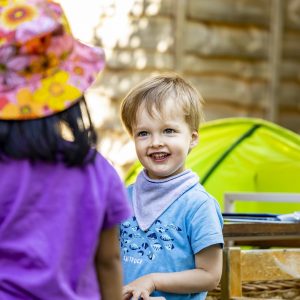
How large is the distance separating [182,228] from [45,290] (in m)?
0.75

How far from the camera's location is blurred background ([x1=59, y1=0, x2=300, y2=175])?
26.2 feet

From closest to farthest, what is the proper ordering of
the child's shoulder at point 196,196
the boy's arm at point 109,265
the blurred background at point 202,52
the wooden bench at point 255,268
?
1. the boy's arm at point 109,265
2. the child's shoulder at point 196,196
3. the wooden bench at point 255,268
4. the blurred background at point 202,52

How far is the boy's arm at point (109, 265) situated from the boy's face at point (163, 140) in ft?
2.15

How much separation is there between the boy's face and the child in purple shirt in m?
0.67

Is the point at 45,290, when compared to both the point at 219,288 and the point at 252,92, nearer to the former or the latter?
the point at 219,288

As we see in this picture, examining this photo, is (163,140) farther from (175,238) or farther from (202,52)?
(202,52)

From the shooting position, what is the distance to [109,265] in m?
1.90

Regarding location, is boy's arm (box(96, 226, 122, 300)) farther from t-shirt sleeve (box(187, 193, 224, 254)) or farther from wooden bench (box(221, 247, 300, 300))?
wooden bench (box(221, 247, 300, 300))

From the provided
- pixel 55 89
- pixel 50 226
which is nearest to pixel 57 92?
pixel 55 89

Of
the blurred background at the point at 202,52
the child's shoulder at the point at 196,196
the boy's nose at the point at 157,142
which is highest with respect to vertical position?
the boy's nose at the point at 157,142

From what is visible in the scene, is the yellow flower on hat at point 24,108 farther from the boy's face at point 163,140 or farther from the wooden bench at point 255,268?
the wooden bench at point 255,268

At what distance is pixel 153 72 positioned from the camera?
8250mm

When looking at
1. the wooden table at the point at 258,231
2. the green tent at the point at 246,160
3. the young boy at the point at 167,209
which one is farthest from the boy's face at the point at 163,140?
the green tent at the point at 246,160

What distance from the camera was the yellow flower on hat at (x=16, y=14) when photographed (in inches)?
71.6
